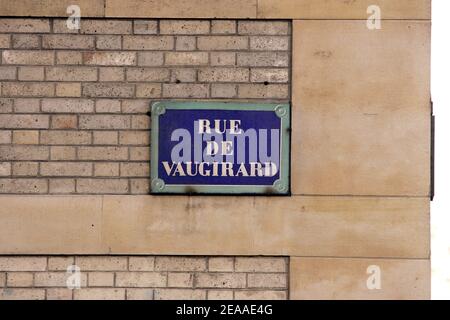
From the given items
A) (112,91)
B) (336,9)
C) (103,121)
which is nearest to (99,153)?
(103,121)

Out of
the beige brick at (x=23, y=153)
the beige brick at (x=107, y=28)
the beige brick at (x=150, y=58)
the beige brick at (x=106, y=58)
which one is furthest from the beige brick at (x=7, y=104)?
the beige brick at (x=150, y=58)

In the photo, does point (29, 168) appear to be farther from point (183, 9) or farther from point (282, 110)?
point (282, 110)

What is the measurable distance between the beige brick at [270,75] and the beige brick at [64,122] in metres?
1.34

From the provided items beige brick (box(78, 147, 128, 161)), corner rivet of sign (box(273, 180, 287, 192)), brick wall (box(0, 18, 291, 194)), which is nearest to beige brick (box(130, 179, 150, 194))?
brick wall (box(0, 18, 291, 194))

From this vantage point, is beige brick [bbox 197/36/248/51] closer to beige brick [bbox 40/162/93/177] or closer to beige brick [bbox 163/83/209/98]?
beige brick [bbox 163/83/209/98]

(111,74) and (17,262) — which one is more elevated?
(111,74)

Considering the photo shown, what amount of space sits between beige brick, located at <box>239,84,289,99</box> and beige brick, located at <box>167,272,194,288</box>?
138 cm

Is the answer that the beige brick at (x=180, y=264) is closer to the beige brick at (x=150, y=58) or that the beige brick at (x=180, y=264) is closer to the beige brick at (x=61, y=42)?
the beige brick at (x=150, y=58)

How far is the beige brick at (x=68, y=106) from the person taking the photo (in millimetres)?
14477

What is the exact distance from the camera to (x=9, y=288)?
1445 centimetres

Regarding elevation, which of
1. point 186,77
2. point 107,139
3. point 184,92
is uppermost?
point 186,77

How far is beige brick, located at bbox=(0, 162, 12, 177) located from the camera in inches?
569

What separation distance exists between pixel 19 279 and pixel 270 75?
2381 mm

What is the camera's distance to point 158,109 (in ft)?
47.3
